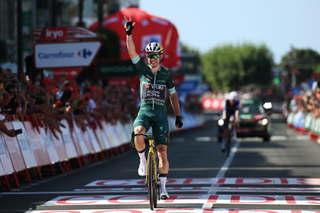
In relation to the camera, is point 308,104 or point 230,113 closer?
point 230,113

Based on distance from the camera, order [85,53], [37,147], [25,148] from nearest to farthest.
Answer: [25,148]
[37,147]
[85,53]

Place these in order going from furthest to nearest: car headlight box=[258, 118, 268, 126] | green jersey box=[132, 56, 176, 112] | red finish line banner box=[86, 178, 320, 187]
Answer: car headlight box=[258, 118, 268, 126] < red finish line banner box=[86, 178, 320, 187] < green jersey box=[132, 56, 176, 112]

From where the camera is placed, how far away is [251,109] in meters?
28.3

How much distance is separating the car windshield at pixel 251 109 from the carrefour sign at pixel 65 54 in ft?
34.2

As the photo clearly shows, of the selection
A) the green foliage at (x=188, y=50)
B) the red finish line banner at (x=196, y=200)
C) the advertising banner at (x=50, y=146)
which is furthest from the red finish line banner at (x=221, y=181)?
the green foliage at (x=188, y=50)

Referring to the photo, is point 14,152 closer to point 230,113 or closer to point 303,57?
point 230,113

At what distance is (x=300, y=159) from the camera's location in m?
18.2

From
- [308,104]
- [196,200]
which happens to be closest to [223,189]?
[196,200]

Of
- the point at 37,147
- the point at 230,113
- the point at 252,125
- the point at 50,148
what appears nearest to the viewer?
the point at 37,147

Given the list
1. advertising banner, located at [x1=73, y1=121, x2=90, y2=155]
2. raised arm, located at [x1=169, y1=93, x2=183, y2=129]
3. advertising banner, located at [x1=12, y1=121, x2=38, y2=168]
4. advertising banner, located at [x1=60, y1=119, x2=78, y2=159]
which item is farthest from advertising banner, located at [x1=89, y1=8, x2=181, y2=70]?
raised arm, located at [x1=169, y1=93, x2=183, y2=129]

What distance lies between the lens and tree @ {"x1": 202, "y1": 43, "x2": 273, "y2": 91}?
421 feet

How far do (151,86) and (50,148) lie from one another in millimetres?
5652

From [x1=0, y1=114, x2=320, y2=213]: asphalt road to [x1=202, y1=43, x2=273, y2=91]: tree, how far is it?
364 ft

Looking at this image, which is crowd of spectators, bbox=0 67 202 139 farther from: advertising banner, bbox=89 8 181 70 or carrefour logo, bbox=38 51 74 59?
advertising banner, bbox=89 8 181 70
